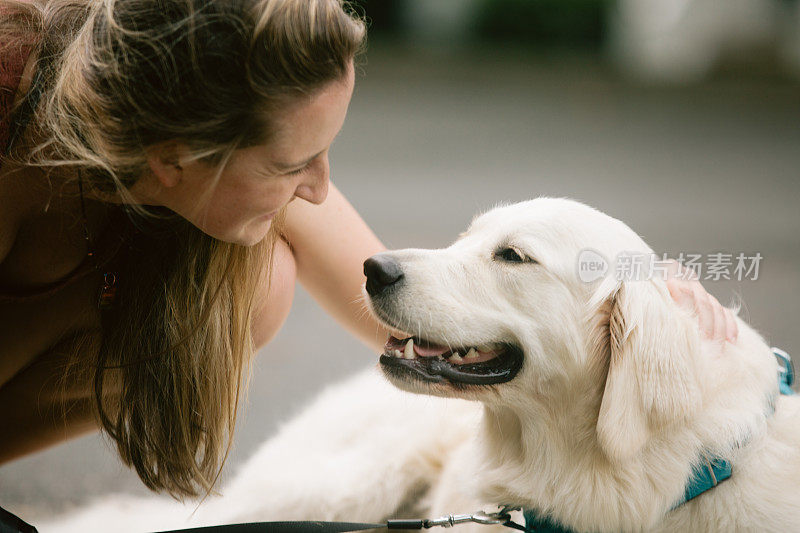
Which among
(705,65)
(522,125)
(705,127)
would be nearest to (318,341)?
(522,125)

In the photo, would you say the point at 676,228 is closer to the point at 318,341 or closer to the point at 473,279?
the point at 318,341

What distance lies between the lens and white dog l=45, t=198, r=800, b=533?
1.61 meters

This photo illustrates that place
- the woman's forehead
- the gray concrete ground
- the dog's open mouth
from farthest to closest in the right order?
1. the gray concrete ground
2. the dog's open mouth
3. the woman's forehead

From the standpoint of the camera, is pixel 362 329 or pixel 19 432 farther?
pixel 362 329

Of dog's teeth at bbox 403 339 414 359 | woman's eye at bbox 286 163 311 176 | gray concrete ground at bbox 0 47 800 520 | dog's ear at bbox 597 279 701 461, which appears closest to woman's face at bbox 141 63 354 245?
woman's eye at bbox 286 163 311 176

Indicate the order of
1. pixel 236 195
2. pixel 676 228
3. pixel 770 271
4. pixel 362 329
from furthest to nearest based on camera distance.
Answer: pixel 676 228 → pixel 770 271 → pixel 362 329 → pixel 236 195

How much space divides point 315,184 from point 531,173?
4124mm

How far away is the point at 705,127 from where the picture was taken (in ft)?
22.5

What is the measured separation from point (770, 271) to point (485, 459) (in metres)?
2.90

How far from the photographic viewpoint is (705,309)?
1.73m

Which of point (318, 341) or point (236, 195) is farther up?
point (236, 195)

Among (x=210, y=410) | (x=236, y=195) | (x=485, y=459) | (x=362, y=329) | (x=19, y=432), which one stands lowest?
(x=19, y=432)

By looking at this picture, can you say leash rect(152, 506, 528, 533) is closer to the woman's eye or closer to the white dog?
the white dog

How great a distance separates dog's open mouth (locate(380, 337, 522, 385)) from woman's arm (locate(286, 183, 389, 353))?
0.51 metres
